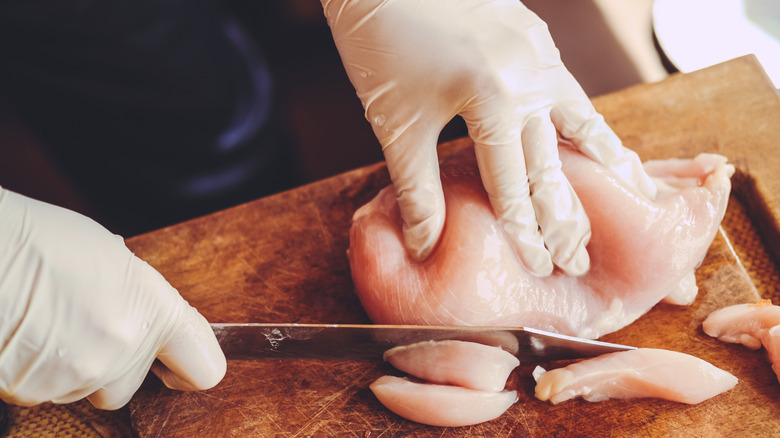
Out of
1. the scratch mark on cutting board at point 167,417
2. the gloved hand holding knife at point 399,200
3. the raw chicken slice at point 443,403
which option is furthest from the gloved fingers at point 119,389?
the raw chicken slice at point 443,403

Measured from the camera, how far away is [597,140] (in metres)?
2.01

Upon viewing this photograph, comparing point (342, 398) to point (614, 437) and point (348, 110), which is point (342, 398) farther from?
point (348, 110)

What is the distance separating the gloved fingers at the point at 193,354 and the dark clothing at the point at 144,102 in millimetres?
1435

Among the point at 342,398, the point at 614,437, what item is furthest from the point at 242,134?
the point at 614,437

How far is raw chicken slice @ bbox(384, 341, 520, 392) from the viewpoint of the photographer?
1.87 m

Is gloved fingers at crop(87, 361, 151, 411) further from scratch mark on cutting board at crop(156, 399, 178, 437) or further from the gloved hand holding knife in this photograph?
scratch mark on cutting board at crop(156, 399, 178, 437)

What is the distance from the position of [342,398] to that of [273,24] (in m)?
3.14

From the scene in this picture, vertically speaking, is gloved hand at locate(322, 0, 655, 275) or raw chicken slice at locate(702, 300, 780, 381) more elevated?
gloved hand at locate(322, 0, 655, 275)

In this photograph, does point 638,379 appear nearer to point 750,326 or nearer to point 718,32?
point 750,326

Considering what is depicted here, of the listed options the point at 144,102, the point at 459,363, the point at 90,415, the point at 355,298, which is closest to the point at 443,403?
the point at 459,363

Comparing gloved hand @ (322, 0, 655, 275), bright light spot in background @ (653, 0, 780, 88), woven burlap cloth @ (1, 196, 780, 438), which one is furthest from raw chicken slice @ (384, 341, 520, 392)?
bright light spot in background @ (653, 0, 780, 88)

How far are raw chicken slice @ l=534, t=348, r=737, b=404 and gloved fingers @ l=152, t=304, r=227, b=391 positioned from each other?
105cm

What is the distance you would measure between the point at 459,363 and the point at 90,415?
1.29 m

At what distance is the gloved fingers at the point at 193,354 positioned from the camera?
1.83 meters
